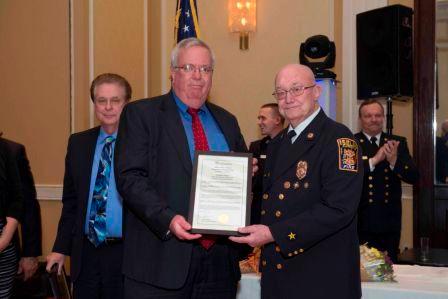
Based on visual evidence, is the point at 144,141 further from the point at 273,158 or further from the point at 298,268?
the point at 298,268

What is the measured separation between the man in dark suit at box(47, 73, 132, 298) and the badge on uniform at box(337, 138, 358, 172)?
3.40ft

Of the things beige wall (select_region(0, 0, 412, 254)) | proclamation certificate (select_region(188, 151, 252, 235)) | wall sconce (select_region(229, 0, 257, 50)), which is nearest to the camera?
proclamation certificate (select_region(188, 151, 252, 235))

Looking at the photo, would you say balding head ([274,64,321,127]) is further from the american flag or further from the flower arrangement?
the american flag

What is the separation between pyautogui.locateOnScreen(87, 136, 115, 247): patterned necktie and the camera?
2766mm

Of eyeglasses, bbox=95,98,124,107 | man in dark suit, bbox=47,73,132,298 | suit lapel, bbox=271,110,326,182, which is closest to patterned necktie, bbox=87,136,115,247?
man in dark suit, bbox=47,73,132,298

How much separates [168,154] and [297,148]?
51cm

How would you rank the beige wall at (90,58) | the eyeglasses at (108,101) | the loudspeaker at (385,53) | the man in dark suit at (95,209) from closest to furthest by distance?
the man in dark suit at (95,209), the eyeglasses at (108,101), the loudspeaker at (385,53), the beige wall at (90,58)

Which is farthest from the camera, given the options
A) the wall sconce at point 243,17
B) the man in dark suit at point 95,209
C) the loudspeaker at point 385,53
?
the wall sconce at point 243,17

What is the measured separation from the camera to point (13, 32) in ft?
19.6

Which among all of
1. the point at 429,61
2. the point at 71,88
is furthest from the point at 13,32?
the point at 429,61

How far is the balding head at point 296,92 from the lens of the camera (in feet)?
7.95

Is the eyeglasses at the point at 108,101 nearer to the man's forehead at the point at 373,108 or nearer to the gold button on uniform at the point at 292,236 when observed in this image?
the gold button on uniform at the point at 292,236

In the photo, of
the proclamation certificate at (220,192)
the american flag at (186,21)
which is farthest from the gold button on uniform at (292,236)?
the american flag at (186,21)

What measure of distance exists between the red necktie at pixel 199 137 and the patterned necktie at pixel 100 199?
605 millimetres
